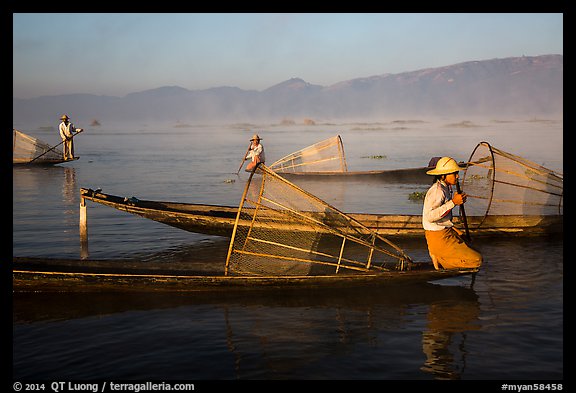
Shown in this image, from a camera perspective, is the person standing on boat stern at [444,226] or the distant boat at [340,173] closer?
the person standing on boat stern at [444,226]

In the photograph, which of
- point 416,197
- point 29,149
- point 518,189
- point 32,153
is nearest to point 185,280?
point 518,189

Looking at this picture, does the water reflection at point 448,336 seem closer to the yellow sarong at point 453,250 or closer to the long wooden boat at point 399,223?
the yellow sarong at point 453,250

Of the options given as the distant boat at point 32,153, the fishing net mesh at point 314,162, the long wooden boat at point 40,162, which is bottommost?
the fishing net mesh at point 314,162

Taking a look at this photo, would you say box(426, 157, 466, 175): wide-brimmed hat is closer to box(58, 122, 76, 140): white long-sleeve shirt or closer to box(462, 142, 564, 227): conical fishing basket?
box(462, 142, 564, 227): conical fishing basket

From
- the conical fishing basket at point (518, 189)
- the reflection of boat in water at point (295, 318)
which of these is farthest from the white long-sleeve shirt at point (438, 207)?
the conical fishing basket at point (518, 189)

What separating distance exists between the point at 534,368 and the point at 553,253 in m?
5.60

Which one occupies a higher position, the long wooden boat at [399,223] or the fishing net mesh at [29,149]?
the fishing net mesh at [29,149]

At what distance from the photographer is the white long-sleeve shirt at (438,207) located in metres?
8.68

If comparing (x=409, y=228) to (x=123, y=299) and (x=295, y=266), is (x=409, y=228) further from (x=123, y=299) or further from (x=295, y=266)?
(x=123, y=299)

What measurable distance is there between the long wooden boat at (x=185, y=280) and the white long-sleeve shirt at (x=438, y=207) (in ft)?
2.27

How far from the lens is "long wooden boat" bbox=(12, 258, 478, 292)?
8789 mm

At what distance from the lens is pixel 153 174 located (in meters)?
27.5

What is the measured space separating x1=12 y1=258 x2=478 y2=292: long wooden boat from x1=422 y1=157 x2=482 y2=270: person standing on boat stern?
18 cm

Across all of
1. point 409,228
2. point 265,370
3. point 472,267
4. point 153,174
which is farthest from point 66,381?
point 153,174
